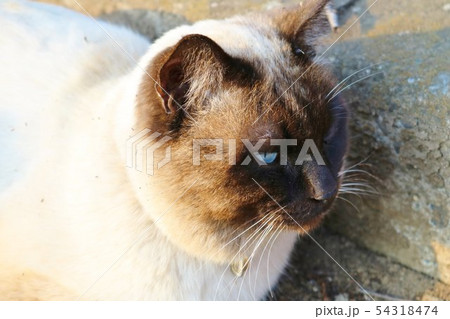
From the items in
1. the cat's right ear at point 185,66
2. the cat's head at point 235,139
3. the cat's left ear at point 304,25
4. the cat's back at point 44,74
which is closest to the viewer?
the cat's right ear at point 185,66

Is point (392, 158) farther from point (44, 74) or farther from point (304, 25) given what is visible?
point (44, 74)

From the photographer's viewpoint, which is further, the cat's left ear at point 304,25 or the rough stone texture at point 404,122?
the rough stone texture at point 404,122

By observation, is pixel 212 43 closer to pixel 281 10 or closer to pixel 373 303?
pixel 281 10

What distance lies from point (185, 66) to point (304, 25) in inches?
18.1

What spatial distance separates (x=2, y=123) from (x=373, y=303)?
1427mm

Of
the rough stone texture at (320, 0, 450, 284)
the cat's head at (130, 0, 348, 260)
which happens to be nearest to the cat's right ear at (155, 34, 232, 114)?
the cat's head at (130, 0, 348, 260)

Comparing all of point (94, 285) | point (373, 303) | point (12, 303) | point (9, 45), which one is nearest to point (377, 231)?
point (373, 303)

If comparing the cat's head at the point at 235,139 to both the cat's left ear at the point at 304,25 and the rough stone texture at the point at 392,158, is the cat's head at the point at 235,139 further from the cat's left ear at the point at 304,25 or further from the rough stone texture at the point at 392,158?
the rough stone texture at the point at 392,158

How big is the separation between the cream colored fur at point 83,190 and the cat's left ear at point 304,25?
0.35 feet

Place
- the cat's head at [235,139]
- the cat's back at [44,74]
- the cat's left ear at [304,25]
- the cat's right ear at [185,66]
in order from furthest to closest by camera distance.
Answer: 1. the cat's back at [44,74]
2. the cat's left ear at [304,25]
3. the cat's head at [235,139]
4. the cat's right ear at [185,66]

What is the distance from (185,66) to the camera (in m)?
1.41

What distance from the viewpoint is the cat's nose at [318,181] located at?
1541 mm

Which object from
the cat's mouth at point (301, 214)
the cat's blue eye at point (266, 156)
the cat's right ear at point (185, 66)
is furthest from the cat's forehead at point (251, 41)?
the cat's mouth at point (301, 214)

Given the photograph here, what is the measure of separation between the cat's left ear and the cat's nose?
1.20 ft
